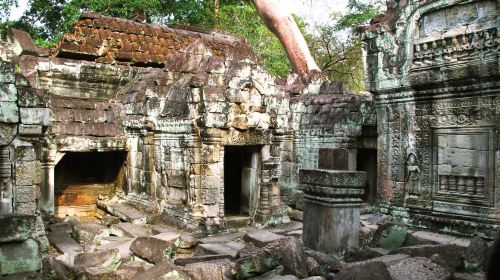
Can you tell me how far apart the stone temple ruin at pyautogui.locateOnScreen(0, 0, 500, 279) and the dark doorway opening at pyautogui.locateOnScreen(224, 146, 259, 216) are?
0.04 m

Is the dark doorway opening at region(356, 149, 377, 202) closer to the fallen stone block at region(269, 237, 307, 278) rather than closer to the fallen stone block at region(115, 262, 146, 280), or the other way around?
the fallen stone block at region(269, 237, 307, 278)

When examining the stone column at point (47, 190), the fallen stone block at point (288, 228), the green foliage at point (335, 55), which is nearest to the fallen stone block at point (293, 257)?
the fallen stone block at point (288, 228)

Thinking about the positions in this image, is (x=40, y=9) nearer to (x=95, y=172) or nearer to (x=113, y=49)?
(x=113, y=49)

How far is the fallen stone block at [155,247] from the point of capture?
6.65 m

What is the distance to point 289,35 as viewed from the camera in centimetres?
1811

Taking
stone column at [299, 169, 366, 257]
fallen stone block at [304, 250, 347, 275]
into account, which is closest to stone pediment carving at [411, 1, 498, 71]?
stone column at [299, 169, 366, 257]

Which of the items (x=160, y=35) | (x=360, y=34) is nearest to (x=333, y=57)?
(x=160, y=35)

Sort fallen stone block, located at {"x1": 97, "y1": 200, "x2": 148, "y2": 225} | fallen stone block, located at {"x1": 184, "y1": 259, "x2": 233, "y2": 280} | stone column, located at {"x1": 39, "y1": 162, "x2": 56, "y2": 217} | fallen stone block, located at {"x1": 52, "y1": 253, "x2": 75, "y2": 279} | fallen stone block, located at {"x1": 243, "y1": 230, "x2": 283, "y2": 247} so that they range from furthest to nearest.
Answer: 1. fallen stone block, located at {"x1": 97, "y1": 200, "x2": 148, "y2": 225}
2. stone column, located at {"x1": 39, "y1": 162, "x2": 56, "y2": 217}
3. fallen stone block, located at {"x1": 243, "y1": 230, "x2": 283, "y2": 247}
4. fallen stone block, located at {"x1": 52, "y1": 253, "x2": 75, "y2": 279}
5. fallen stone block, located at {"x1": 184, "y1": 259, "x2": 233, "y2": 280}

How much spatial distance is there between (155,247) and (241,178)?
3.29 metres

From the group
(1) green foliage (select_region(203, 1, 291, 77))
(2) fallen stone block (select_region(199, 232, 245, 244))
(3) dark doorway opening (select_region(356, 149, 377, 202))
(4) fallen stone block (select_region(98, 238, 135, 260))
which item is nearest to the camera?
(4) fallen stone block (select_region(98, 238, 135, 260))

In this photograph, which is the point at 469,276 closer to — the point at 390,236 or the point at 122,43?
the point at 390,236

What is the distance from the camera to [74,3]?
16.3 metres

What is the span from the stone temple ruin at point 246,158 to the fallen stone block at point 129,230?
0.12 feet

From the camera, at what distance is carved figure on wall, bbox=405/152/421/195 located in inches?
259
